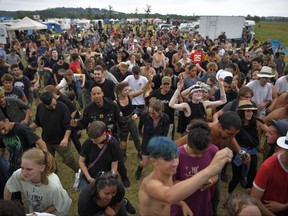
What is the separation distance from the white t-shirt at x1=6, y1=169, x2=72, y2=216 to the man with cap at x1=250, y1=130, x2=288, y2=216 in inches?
82.9

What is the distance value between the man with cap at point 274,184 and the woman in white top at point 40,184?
2136 millimetres

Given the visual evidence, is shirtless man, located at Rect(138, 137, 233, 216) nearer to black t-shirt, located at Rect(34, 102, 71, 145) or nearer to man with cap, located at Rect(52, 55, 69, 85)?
black t-shirt, located at Rect(34, 102, 71, 145)

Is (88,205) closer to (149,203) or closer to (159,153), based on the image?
(149,203)

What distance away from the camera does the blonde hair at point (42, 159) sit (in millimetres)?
2773

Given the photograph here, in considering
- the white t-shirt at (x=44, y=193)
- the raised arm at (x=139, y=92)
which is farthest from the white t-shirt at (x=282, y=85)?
the white t-shirt at (x=44, y=193)

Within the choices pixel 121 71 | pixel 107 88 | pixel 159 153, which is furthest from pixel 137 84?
pixel 159 153

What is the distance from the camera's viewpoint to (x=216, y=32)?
87.5ft

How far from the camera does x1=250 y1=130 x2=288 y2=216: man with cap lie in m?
2.39

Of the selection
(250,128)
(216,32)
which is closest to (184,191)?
(250,128)

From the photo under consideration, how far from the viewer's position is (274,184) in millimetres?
2441

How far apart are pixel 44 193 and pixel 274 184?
2.45 metres

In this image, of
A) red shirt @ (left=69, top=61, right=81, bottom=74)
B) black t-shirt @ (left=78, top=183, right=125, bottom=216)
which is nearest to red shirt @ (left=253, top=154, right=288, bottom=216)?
black t-shirt @ (left=78, top=183, right=125, bottom=216)

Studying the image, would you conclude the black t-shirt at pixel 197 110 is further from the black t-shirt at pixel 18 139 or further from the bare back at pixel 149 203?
the black t-shirt at pixel 18 139

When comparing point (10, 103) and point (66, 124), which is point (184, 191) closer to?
point (66, 124)
